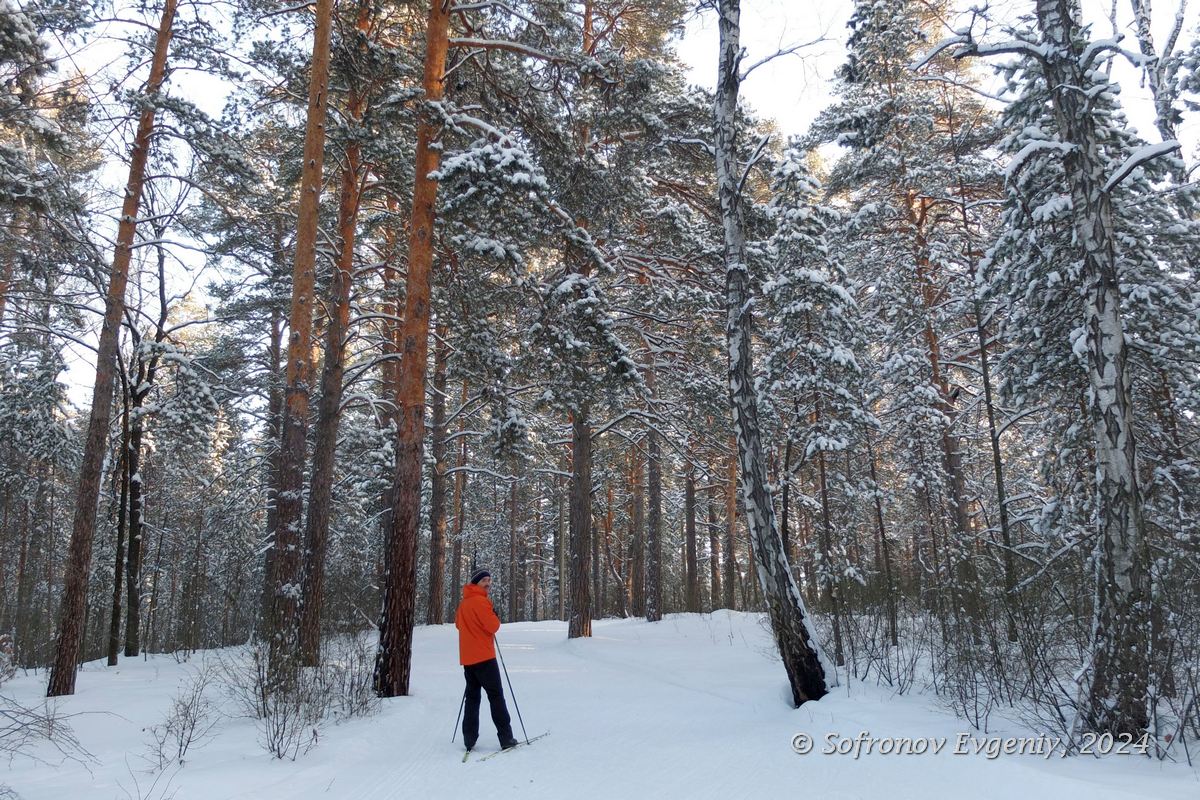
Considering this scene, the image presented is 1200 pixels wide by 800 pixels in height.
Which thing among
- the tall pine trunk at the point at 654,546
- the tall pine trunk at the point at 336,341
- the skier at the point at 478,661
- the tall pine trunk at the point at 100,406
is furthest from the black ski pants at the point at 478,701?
the tall pine trunk at the point at 654,546

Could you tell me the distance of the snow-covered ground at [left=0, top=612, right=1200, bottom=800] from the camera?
4102 millimetres

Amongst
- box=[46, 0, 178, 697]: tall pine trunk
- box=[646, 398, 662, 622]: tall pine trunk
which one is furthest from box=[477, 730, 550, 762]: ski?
box=[646, 398, 662, 622]: tall pine trunk

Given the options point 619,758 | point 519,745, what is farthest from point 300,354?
point 619,758

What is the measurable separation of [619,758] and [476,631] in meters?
1.81

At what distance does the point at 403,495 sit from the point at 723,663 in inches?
228

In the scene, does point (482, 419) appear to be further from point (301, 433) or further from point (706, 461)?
point (301, 433)

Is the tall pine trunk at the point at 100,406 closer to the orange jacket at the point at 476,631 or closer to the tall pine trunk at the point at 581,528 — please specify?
the orange jacket at the point at 476,631

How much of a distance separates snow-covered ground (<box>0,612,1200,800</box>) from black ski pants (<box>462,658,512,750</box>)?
0.63 ft

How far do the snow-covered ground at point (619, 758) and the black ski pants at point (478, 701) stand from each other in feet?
0.63

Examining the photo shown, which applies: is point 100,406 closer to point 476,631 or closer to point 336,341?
point 336,341

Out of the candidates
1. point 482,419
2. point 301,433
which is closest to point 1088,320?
point 301,433

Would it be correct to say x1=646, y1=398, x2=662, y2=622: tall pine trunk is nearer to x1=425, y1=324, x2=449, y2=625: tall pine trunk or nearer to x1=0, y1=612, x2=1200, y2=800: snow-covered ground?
x1=425, y1=324, x2=449, y2=625: tall pine trunk

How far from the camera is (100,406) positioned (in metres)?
9.88

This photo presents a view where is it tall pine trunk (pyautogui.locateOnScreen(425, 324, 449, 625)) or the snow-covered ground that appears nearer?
the snow-covered ground
